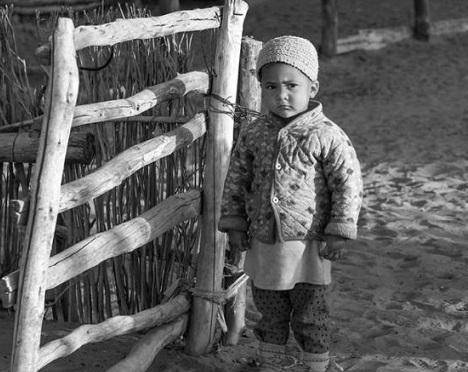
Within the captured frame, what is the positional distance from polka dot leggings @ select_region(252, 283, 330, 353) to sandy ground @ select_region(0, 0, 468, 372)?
1.14 ft

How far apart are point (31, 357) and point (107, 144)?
1.25 m

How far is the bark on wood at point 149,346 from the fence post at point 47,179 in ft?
2.30

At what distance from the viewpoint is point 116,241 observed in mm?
2994

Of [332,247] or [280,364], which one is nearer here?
[332,247]

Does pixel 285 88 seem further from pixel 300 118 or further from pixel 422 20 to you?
pixel 422 20

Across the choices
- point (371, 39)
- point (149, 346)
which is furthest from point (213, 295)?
point (371, 39)

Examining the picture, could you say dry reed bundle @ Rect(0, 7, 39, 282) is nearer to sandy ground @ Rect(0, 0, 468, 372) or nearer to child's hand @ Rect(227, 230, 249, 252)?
sandy ground @ Rect(0, 0, 468, 372)

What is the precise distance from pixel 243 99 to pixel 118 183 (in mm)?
946

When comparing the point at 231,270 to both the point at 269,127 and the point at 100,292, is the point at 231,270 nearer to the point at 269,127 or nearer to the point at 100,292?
the point at 100,292

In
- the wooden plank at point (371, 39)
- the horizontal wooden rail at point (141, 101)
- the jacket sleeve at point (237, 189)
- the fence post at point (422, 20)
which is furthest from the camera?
the fence post at point (422, 20)

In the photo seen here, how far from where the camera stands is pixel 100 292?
12.4 ft

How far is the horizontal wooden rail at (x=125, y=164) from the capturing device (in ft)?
8.84

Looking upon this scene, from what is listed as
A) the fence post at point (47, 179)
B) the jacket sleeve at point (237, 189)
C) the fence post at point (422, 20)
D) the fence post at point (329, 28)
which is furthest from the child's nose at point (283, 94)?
the fence post at point (422, 20)

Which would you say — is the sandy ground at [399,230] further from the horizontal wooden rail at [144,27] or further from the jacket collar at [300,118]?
the horizontal wooden rail at [144,27]
